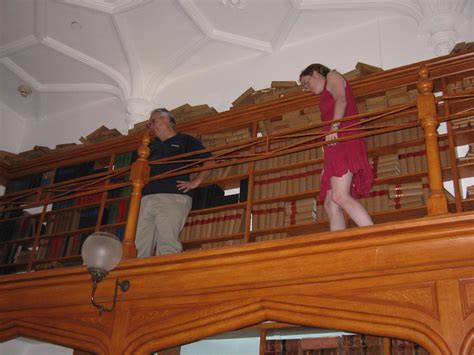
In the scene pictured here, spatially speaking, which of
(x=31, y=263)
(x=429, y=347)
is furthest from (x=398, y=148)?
(x=31, y=263)

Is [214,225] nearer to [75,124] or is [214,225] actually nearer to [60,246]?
[60,246]

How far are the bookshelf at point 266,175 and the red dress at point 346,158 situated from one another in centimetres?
19

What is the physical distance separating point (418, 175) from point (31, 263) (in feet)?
12.8

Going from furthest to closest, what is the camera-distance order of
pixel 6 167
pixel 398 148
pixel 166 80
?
pixel 166 80, pixel 6 167, pixel 398 148

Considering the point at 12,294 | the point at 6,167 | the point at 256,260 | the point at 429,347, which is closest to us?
the point at 429,347

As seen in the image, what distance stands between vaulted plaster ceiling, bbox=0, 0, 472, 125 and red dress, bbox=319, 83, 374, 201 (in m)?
2.44

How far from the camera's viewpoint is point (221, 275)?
3.35m

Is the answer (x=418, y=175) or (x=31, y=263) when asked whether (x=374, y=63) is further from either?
(x=31, y=263)

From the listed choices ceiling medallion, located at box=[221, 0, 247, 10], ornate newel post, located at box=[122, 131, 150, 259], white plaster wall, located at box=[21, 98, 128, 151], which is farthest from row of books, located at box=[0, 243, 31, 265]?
ceiling medallion, located at box=[221, 0, 247, 10]

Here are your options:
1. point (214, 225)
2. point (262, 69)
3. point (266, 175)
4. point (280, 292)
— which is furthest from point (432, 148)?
point (262, 69)

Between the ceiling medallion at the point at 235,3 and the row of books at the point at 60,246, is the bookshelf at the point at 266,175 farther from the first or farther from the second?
the ceiling medallion at the point at 235,3

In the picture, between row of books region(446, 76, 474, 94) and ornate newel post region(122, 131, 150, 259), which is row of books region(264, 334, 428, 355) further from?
row of books region(446, 76, 474, 94)

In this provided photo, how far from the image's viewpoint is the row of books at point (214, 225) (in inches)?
198

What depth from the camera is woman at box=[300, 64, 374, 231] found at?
11.1 feet
